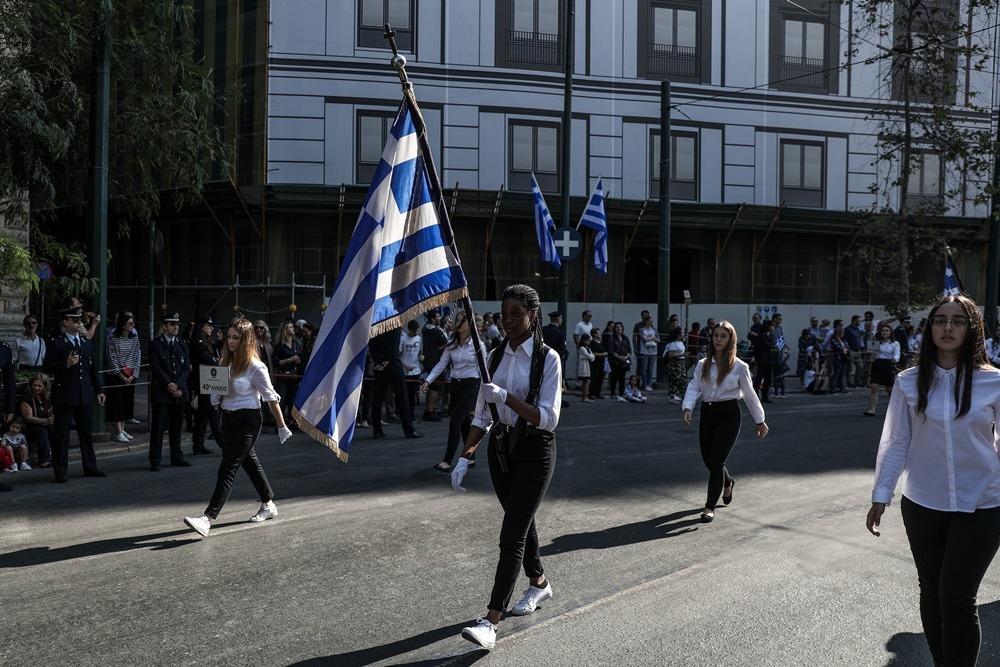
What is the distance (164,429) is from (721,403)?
21.5 ft

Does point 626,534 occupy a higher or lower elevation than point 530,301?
lower

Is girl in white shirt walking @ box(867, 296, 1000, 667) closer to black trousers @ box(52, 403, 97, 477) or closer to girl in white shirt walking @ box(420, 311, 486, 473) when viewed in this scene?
girl in white shirt walking @ box(420, 311, 486, 473)

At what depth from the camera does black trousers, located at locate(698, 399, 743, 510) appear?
850cm

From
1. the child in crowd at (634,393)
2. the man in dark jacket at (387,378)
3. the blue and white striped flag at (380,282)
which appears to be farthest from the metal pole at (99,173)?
the child in crowd at (634,393)

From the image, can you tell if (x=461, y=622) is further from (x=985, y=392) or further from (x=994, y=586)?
(x=994, y=586)

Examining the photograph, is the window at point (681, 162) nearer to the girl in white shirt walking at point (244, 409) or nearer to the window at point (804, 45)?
the window at point (804, 45)

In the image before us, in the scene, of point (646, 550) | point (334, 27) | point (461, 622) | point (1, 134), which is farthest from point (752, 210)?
point (461, 622)

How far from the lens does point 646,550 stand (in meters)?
7.29

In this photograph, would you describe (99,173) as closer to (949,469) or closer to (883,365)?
(949,469)

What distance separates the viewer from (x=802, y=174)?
29.4 metres

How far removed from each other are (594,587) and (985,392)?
2860 millimetres

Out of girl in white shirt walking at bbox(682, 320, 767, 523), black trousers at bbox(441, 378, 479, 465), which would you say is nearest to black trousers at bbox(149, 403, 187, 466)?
black trousers at bbox(441, 378, 479, 465)

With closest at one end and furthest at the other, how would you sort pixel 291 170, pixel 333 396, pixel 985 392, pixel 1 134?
pixel 985 392 < pixel 333 396 < pixel 1 134 < pixel 291 170

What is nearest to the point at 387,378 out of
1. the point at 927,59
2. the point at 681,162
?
the point at 927,59
